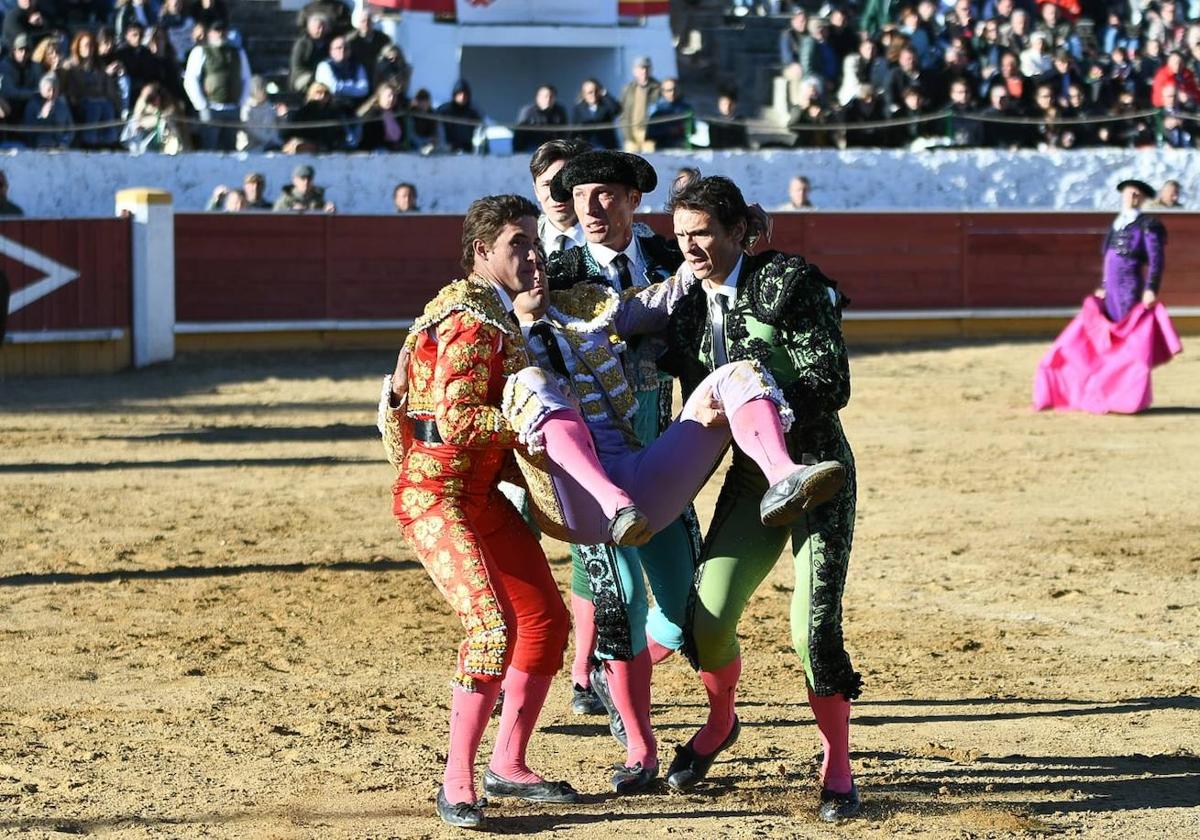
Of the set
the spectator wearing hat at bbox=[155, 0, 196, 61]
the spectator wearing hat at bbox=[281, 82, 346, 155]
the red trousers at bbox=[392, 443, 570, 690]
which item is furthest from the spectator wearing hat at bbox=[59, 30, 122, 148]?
the red trousers at bbox=[392, 443, 570, 690]

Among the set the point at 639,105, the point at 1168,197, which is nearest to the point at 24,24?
the point at 639,105

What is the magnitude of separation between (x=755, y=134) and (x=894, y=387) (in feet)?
15.6

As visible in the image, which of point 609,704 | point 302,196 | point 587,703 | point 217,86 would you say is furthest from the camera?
point 217,86

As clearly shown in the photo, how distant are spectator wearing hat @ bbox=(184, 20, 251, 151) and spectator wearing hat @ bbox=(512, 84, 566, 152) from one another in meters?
2.32

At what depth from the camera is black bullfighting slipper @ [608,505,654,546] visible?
12.1 ft

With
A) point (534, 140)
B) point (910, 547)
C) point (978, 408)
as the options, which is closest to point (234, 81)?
point (534, 140)

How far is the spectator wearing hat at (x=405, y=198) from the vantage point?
1486 cm

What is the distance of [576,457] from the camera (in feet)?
12.6

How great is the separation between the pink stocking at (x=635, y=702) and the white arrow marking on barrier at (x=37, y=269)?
9.74m

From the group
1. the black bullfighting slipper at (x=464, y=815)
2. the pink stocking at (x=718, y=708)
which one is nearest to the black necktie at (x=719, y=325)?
the pink stocking at (x=718, y=708)

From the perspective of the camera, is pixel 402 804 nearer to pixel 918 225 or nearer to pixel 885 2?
pixel 918 225

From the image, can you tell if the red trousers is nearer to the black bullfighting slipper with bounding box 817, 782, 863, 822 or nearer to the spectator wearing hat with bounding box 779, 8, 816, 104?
the black bullfighting slipper with bounding box 817, 782, 863, 822

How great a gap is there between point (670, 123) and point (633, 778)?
1244 centimetres

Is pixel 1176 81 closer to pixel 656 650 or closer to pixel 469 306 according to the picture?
pixel 656 650
